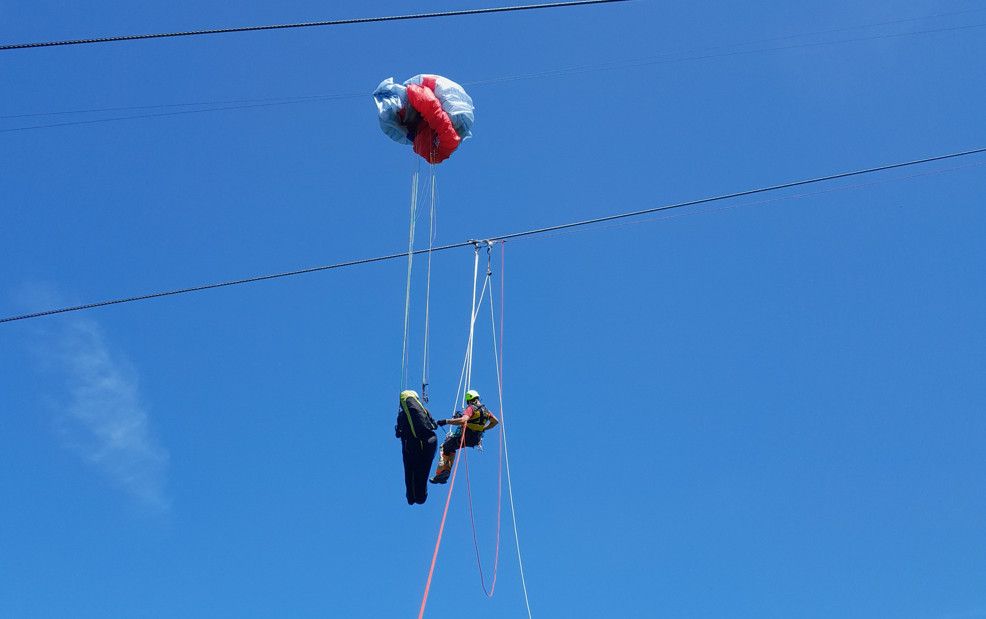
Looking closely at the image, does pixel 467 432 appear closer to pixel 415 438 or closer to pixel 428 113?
pixel 415 438

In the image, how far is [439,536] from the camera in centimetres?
893

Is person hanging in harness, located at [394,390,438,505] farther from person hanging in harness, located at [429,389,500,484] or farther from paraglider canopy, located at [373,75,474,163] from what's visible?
paraglider canopy, located at [373,75,474,163]

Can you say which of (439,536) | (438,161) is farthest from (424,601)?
(438,161)

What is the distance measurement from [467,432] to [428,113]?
12.6 feet

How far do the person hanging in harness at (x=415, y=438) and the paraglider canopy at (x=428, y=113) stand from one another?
337 cm

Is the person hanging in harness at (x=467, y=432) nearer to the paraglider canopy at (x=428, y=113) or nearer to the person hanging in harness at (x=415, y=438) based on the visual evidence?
the person hanging in harness at (x=415, y=438)

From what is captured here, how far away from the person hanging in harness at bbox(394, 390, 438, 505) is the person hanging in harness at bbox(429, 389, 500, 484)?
693 millimetres

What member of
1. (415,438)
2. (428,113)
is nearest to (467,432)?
(415,438)

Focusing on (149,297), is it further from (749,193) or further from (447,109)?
(749,193)

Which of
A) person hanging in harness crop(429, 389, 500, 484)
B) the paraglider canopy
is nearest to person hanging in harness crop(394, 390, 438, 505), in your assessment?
person hanging in harness crop(429, 389, 500, 484)

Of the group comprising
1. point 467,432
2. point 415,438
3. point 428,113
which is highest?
point 428,113

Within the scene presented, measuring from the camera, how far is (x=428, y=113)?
12.5 meters

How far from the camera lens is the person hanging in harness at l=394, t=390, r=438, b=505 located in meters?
11.0

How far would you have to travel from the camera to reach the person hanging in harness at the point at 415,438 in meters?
11.0
